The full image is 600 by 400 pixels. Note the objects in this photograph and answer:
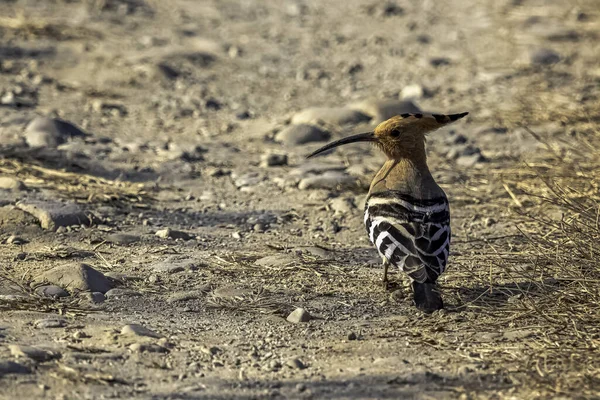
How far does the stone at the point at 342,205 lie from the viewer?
6741 mm

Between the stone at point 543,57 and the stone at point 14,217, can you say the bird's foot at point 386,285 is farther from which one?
the stone at point 543,57

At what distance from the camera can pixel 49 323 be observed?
179 inches

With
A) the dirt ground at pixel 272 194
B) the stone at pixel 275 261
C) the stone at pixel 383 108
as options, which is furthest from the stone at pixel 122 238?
the stone at pixel 383 108

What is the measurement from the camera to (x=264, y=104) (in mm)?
9406

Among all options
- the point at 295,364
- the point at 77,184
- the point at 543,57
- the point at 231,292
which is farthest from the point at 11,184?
the point at 543,57

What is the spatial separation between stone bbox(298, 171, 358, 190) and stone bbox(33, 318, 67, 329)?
9.47 ft

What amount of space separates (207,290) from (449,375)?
4.81 feet

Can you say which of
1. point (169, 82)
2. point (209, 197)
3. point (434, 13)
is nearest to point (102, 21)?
point (169, 82)

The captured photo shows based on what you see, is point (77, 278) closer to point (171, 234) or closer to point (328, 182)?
point (171, 234)

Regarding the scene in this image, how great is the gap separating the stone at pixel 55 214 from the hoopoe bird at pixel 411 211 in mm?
1748

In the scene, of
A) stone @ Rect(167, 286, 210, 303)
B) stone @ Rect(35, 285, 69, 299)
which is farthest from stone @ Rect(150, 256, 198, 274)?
stone @ Rect(35, 285, 69, 299)

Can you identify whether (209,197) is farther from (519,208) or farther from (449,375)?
(449,375)

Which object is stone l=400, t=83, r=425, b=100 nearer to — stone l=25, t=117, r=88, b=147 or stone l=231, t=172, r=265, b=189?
stone l=231, t=172, r=265, b=189

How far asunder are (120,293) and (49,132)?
3.10 metres
